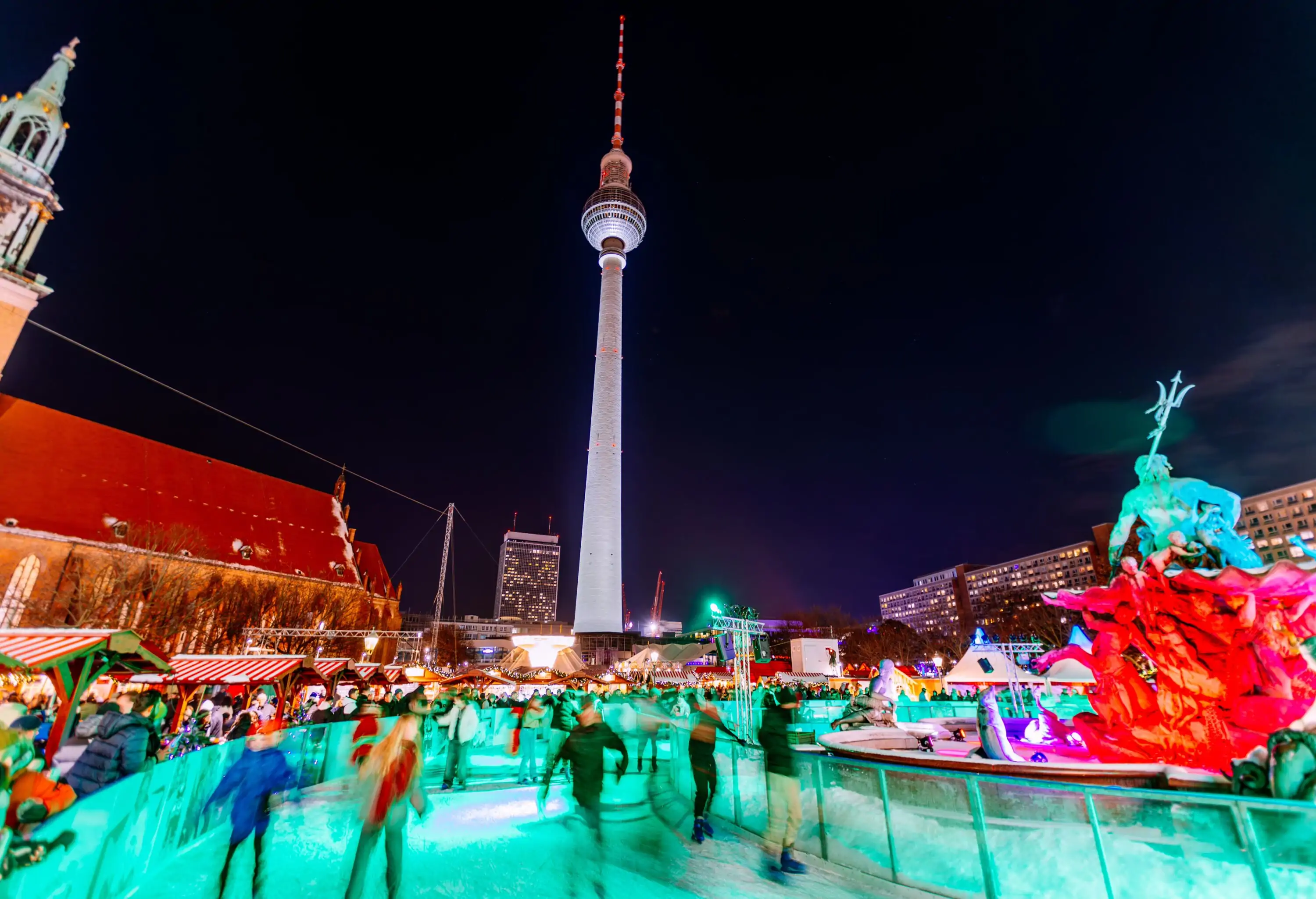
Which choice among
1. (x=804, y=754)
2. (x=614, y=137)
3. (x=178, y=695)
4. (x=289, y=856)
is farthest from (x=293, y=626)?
(x=614, y=137)

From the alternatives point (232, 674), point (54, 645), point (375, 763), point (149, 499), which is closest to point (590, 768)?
point (375, 763)

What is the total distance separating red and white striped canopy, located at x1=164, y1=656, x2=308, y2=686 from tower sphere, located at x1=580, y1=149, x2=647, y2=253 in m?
72.5

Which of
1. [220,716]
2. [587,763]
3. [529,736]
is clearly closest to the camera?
[587,763]

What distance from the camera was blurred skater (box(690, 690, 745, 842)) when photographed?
7184 mm

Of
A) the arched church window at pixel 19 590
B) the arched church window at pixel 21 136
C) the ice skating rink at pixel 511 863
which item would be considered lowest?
the ice skating rink at pixel 511 863

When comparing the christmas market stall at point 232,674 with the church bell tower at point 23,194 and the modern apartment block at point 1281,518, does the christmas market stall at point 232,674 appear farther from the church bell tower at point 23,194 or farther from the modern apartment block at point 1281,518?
the modern apartment block at point 1281,518

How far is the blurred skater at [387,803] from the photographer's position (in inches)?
183

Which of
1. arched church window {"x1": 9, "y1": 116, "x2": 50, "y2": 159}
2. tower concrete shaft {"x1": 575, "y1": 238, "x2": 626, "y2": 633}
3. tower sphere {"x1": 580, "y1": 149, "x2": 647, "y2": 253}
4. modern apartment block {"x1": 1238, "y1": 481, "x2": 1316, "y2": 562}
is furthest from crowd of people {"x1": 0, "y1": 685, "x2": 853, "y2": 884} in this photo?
modern apartment block {"x1": 1238, "y1": 481, "x2": 1316, "y2": 562}

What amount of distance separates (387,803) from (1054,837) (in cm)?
507

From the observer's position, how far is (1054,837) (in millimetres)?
4418

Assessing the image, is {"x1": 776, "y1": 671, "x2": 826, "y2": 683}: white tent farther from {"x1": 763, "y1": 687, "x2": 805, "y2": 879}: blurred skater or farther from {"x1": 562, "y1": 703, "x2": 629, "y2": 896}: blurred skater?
{"x1": 562, "y1": 703, "x2": 629, "y2": 896}: blurred skater

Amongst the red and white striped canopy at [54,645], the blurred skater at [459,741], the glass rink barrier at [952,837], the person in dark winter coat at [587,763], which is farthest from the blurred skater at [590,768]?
the red and white striped canopy at [54,645]

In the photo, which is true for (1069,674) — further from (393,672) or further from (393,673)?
(393,672)

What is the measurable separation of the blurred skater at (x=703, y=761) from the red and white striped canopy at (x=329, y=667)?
1768 centimetres
